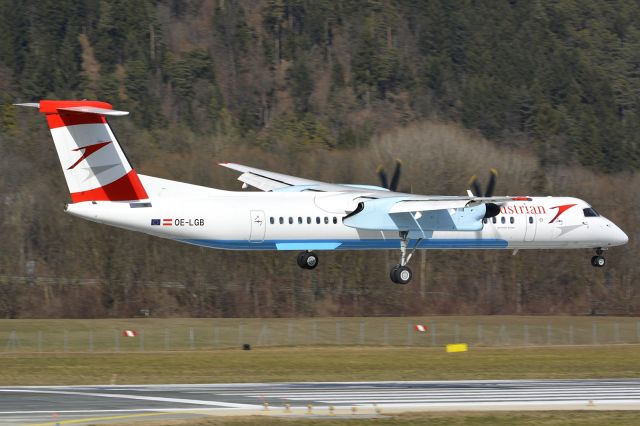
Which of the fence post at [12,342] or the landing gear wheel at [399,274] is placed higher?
the landing gear wheel at [399,274]

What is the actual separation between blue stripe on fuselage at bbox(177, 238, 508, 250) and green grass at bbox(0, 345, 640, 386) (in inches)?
174

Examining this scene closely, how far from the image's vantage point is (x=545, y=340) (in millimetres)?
57562

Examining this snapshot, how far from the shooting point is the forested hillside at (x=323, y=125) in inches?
3004

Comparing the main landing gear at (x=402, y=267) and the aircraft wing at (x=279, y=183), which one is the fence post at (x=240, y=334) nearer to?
the aircraft wing at (x=279, y=183)

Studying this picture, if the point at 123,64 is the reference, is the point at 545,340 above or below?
below

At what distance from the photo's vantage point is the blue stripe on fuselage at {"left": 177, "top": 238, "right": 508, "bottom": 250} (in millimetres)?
44531

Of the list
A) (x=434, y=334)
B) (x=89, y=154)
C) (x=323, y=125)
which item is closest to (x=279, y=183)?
(x=89, y=154)

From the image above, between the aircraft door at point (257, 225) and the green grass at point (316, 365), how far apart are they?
486 centimetres

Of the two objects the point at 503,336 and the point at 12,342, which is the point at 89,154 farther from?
the point at 503,336

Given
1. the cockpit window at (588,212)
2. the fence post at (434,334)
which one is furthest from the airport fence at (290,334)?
the cockpit window at (588,212)

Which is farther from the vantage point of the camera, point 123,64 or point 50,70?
point 123,64

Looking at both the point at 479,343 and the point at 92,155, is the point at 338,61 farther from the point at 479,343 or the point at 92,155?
the point at 92,155

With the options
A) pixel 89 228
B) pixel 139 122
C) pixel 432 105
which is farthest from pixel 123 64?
pixel 89 228

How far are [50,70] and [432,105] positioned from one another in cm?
4710
